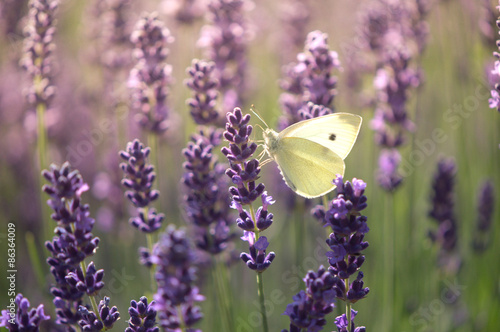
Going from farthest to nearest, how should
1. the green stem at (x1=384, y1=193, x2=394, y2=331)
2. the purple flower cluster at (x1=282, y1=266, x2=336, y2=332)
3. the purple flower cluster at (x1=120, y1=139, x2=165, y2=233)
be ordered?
the green stem at (x1=384, y1=193, x2=394, y2=331) < the purple flower cluster at (x1=120, y1=139, x2=165, y2=233) < the purple flower cluster at (x1=282, y1=266, x2=336, y2=332)

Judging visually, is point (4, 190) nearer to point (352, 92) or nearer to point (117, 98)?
point (117, 98)

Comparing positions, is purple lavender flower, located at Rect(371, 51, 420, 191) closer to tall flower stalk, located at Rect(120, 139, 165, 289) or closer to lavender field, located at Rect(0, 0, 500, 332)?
lavender field, located at Rect(0, 0, 500, 332)

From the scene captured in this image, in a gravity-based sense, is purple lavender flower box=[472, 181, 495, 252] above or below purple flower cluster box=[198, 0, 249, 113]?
below

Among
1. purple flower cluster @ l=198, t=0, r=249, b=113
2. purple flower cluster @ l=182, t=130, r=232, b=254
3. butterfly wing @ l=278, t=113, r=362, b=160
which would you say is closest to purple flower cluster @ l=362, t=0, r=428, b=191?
butterfly wing @ l=278, t=113, r=362, b=160

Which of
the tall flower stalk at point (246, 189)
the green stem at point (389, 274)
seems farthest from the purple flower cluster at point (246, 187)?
the green stem at point (389, 274)

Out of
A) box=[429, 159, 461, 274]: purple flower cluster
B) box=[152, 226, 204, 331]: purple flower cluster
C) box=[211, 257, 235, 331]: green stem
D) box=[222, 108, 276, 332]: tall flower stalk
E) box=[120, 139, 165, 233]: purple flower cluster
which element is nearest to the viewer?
box=[152, 226, 204, 331]: purple flower cluster

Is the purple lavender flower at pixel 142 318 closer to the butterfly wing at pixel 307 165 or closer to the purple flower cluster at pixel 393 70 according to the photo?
the butterfly wing at pixel 307 165

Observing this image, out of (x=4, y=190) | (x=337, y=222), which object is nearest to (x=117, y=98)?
(x=4, y=190)
